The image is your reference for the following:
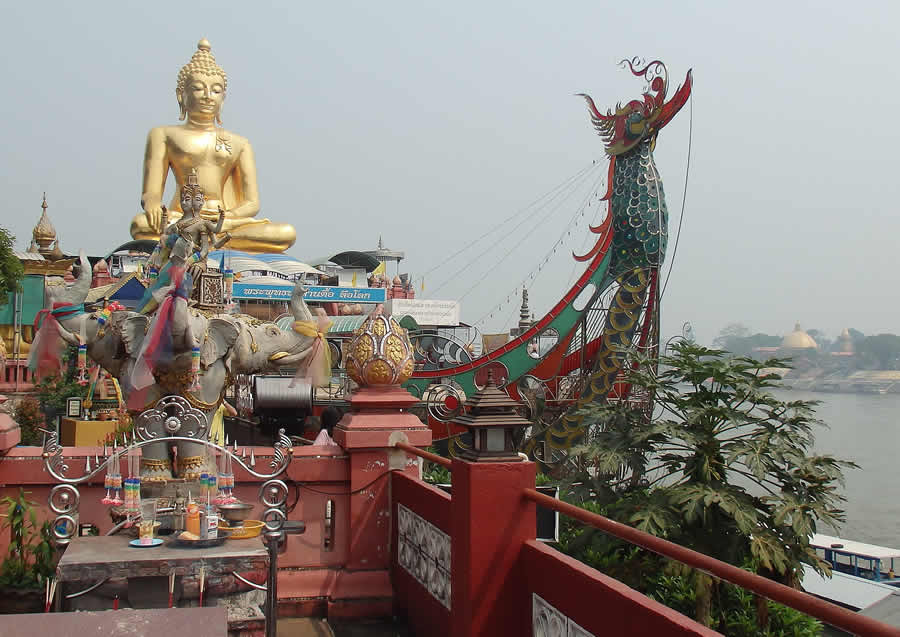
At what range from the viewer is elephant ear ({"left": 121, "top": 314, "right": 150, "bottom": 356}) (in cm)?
655

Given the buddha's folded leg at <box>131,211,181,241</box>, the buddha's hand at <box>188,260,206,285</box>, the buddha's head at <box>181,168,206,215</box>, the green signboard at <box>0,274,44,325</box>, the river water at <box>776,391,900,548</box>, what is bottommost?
the river water at <box>776,391,900,548</box>

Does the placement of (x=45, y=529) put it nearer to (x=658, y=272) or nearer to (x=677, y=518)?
(x=677, y=518)

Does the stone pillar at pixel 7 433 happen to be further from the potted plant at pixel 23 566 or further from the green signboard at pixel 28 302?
the green signboard at pixel 28 302

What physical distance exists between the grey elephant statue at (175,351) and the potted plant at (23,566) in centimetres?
78

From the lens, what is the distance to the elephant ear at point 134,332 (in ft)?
21.5

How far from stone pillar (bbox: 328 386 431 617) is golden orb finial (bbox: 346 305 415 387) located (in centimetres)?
11

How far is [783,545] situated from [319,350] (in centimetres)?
389

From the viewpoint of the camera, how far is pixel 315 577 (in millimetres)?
6629

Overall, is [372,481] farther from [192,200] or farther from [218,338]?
[192,200]

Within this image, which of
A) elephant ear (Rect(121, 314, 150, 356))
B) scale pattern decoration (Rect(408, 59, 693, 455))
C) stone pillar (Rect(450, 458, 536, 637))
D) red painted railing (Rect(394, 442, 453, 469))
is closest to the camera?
stone pillar (Rect(450, 458, 536, 637))

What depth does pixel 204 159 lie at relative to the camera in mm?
23156

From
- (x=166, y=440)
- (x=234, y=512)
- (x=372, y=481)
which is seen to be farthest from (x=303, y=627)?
(x=166, y=440)

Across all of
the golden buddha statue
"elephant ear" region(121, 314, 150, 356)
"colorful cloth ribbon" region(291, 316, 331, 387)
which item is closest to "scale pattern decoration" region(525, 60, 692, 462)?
"colorful cloth ribbon" region(291, 316, 331, 387)

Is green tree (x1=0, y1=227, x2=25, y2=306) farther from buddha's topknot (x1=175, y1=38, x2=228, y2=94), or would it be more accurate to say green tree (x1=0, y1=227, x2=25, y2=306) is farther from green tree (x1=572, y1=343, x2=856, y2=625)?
green tree (x1=572, y1=343, x2=856, y2=625)
